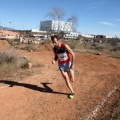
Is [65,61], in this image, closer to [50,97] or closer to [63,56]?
[63,56]

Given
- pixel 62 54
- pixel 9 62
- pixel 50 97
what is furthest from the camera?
pixel 9 62

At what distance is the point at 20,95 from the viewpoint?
685 cm

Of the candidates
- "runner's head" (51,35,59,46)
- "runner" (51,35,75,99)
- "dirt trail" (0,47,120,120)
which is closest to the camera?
"dirt trail" (0,47,120,120)

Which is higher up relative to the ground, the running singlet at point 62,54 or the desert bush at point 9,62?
the running singlet at point 62,54

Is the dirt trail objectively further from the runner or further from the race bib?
the race bib

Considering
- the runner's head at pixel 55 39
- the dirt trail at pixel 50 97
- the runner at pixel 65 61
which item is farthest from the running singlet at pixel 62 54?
the dirt trail at pixel 50 97

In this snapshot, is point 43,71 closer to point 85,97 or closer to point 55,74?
point 55,74

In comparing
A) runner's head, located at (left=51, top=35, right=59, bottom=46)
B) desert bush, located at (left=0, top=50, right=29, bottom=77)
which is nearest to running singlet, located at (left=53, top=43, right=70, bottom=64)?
runner's head, located at (left=51, top=35, right=59, bottom=46)

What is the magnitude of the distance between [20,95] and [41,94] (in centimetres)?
58

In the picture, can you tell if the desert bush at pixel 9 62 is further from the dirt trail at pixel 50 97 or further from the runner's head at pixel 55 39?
the runner's head at pixel 55 39

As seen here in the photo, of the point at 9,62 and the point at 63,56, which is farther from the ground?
the point at 63,56

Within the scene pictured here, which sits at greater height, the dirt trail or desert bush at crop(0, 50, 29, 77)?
desert bush at crop(0, 50, 29, 77)

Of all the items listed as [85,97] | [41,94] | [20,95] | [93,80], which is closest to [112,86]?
[93,80]

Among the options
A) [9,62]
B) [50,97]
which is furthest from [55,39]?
[9,62]
